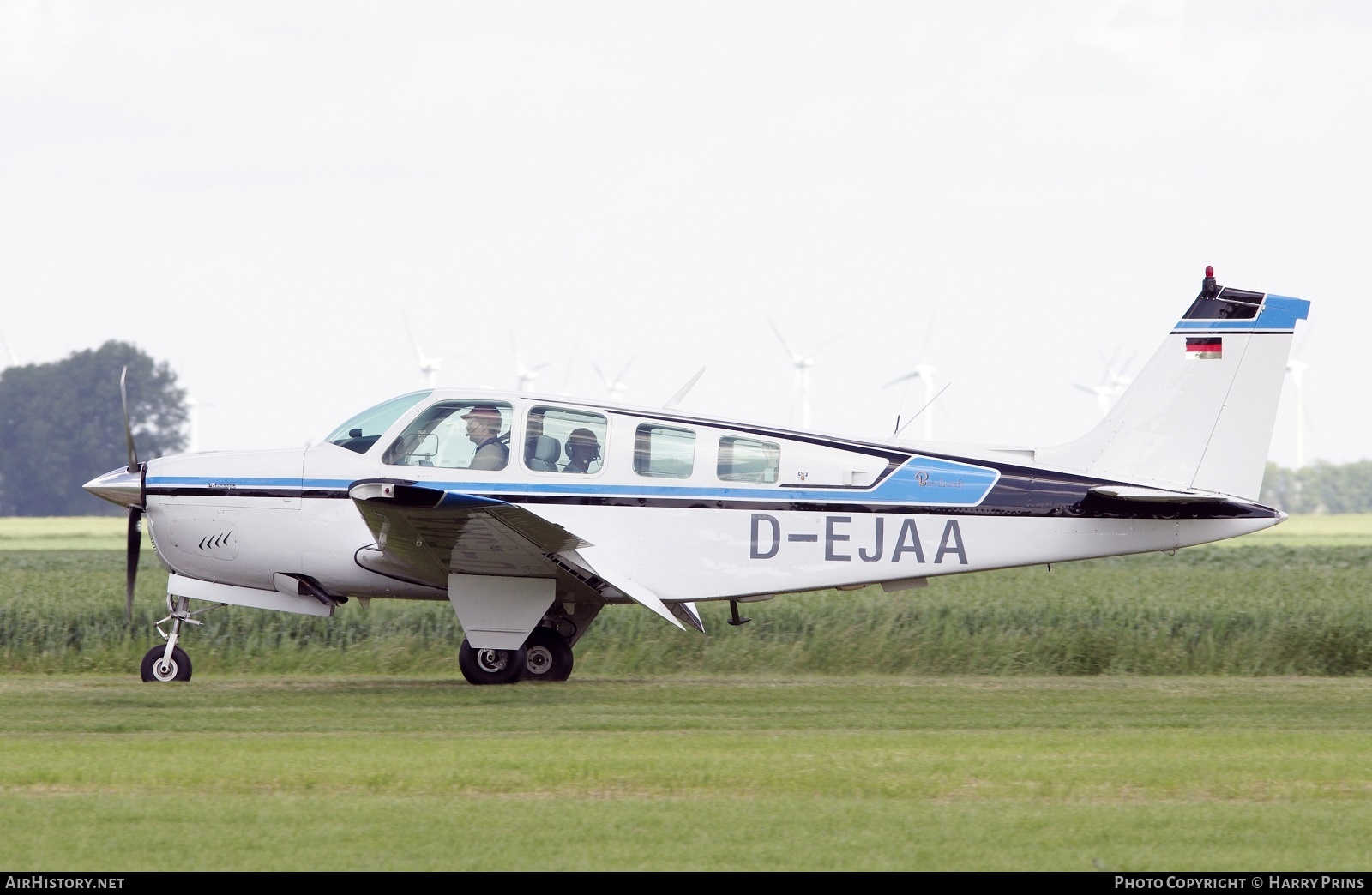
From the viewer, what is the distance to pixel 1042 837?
6586 mm

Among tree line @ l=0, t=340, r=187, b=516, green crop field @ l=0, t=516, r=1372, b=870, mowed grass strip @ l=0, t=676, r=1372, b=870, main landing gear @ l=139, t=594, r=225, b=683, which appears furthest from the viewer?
tree line @ l=0, t=340, r=187, b=516

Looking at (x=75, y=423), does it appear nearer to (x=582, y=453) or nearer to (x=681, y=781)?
(x=582, y=453)

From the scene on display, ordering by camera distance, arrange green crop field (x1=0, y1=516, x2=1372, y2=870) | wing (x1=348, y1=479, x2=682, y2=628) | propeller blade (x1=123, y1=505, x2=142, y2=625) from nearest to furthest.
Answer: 1. green crop field (x1=0, y1=516, x2=1372, y2=870)
2. wing (x1=348, y1=479, x2=682, y2=628)
3. propeller blade (x1=123, y1=505, x2=142, y2=625)

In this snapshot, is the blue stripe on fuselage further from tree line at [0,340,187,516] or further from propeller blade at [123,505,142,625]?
tree line at [0,340,187,516]

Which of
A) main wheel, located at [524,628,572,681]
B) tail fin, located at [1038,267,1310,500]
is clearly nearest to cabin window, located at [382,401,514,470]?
main wheel, located at [524,628,572,681]

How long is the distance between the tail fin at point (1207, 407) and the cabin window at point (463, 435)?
4.35 meters

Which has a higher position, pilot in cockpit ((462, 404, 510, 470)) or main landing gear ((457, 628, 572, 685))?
pilot in cockpit ((462, 404, 510, 470))

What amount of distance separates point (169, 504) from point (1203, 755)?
8.09m

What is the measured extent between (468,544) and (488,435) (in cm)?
97

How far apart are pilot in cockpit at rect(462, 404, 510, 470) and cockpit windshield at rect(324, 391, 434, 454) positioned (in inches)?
16.1

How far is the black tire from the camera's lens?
12867 millimetres

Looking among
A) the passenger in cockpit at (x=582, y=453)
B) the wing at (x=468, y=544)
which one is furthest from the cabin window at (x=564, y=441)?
the wing at (x=468, y=544)

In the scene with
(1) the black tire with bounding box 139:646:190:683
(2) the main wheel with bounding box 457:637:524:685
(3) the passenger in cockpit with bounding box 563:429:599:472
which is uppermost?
(3) the passenger in cockpit with bounding box 563:429:599:472

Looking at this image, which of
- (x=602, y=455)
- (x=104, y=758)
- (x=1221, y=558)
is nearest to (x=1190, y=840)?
(x=104, y=758)
